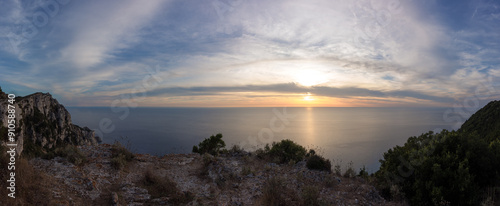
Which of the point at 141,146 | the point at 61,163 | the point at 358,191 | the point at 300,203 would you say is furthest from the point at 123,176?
the point at 141,146

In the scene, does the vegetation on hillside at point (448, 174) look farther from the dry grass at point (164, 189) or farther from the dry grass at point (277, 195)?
the dry grass at point (164, 189)

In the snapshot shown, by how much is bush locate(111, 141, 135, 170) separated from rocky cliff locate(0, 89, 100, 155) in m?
53.3

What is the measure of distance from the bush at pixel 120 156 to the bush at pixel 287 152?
8.01m

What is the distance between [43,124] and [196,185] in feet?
258

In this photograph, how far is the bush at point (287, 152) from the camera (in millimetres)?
12683

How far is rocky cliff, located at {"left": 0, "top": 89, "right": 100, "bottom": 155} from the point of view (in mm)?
54287

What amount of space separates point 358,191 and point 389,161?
300 centimetres

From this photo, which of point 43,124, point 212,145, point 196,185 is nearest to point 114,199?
point 196,185

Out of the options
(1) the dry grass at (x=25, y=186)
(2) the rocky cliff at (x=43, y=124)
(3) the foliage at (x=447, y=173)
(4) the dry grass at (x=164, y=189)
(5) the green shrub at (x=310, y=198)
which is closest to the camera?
(1) the dry grass at (x=25, y=186)

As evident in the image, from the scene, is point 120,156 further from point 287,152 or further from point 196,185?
point 287,152

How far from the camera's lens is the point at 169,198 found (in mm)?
7305

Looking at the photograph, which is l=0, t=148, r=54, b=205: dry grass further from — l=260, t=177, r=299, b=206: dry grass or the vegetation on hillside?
the vegetation on hillside

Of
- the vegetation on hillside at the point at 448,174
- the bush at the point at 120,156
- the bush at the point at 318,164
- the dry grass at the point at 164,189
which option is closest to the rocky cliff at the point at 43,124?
the bush at the point at 120,156

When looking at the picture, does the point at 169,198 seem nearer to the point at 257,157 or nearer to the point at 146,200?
the point at 146,200
